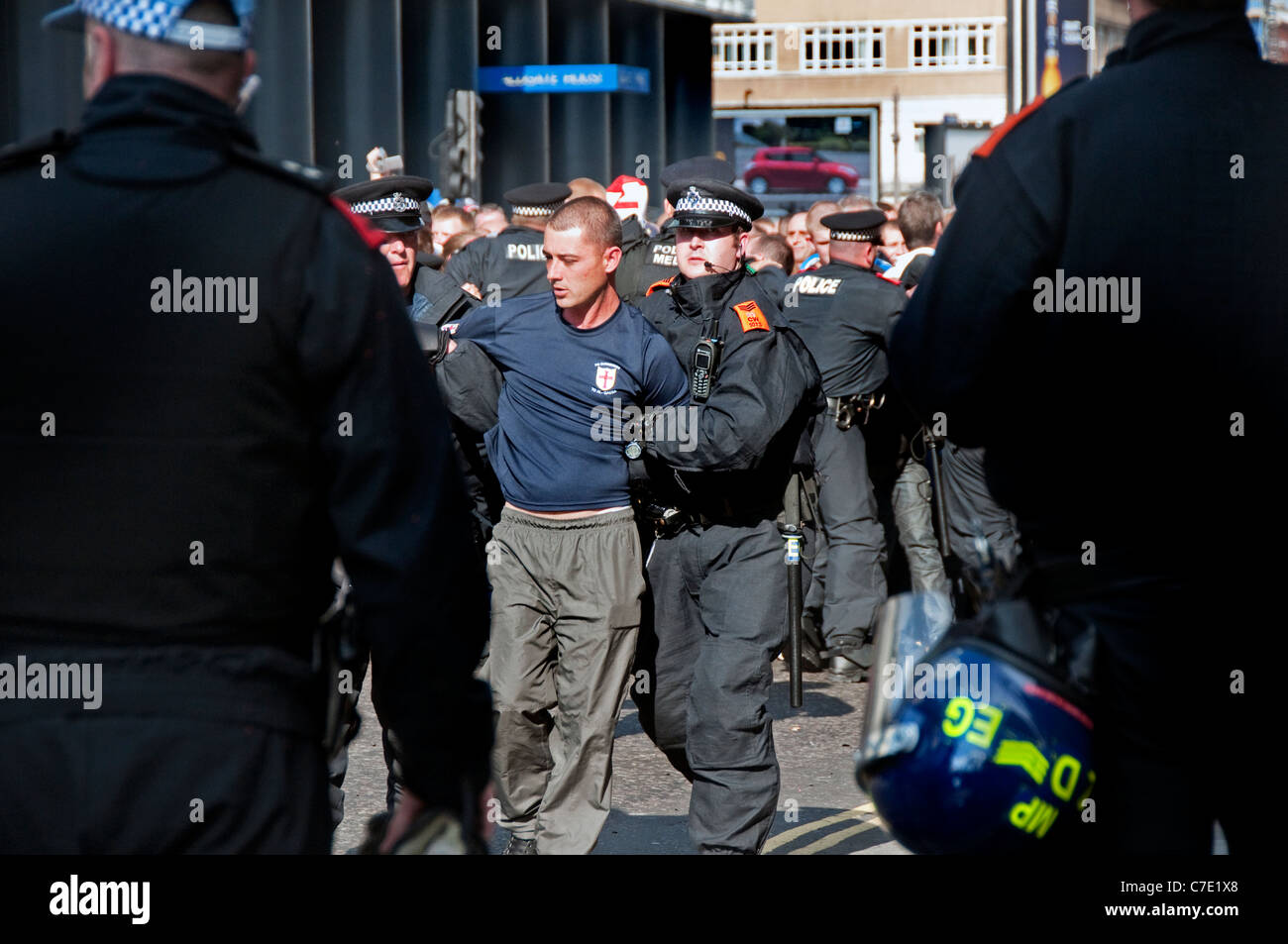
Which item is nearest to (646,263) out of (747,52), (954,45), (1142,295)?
(1142,295)

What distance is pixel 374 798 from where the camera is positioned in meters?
6.47

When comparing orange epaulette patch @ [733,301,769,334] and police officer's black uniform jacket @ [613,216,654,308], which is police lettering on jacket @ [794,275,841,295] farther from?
orange epaulette patch @ [733,301,769,334]

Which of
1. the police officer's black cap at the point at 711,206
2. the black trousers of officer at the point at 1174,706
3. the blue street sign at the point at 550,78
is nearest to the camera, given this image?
the black trousers of officer at the point at 1174,706

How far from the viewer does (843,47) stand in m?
72.4

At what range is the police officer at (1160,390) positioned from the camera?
253 centimetres

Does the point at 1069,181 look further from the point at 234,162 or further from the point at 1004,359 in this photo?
the point at 234,162

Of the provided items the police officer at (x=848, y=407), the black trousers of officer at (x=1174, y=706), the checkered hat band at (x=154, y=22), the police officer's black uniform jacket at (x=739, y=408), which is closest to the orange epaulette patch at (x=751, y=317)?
the police officer's black uniform jacket at (x=739, y=408)

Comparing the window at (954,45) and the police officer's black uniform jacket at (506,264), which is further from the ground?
the window at (954,45)

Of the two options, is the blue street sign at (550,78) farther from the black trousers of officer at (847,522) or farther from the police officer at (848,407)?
the black trousers of officer at (847,522)

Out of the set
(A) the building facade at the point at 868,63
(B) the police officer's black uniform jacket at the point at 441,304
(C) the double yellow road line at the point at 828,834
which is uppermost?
(A) the building facade at the point at 868,63

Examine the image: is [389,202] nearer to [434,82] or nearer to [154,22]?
[154,22]

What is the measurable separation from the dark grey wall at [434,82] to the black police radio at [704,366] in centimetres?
1046
